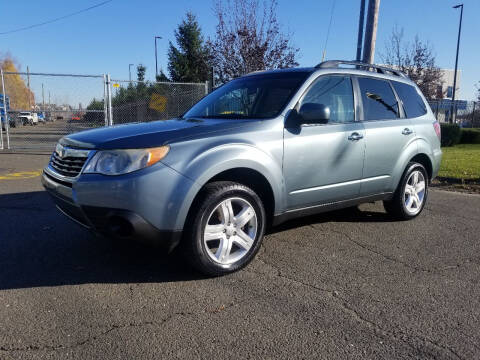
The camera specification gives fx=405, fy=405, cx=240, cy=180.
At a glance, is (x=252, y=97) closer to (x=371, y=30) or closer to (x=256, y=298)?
(x=256, y=298)

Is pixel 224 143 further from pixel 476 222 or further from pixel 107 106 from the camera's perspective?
pixel 107 106

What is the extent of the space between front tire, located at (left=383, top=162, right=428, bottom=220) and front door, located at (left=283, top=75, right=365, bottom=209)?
0.88 m

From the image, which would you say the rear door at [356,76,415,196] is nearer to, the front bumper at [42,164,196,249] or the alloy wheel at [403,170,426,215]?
the alloy wheel at [403,170,426,215]

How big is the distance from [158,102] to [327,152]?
11.0 m

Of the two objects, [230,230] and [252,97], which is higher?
[252,97]

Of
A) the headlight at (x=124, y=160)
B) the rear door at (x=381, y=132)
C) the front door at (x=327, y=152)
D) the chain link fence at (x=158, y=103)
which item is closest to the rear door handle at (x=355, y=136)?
the front door at (x=327, y=152)

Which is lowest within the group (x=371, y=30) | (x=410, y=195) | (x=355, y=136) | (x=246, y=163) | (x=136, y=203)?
(x=410, y=195)

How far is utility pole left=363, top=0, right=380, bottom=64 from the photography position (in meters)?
9.03

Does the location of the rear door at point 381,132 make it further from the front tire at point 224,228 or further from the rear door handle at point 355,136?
the front tire at point 224,228

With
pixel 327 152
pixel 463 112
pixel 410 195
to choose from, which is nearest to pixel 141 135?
pixel 327 152

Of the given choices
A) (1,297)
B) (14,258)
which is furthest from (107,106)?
(1,297)

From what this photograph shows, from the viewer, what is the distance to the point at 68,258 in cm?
369

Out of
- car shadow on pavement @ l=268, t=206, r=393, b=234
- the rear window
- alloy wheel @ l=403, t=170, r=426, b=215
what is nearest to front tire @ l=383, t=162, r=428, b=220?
alloy wheel @ l=403, t=170, r=426, b=215

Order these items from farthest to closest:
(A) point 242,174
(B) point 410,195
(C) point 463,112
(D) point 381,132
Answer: (C) point 463,112 → (B) point 410,195 → (D) point 381,132 → (A) point 242,174
